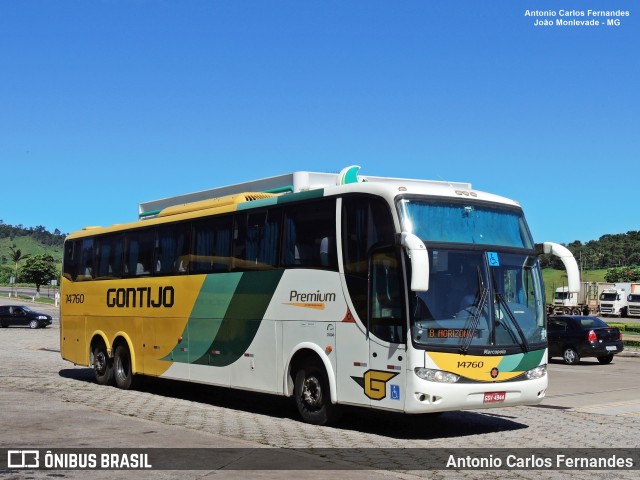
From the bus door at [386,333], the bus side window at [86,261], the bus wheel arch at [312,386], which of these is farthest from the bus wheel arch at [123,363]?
the bus door at [386,333]

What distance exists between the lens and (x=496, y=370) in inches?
455

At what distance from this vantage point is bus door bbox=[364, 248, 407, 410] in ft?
37.1

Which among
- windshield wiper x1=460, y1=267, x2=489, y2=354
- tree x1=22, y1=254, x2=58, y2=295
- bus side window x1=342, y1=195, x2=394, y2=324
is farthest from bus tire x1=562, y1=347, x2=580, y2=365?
tree x1=22, y1=254, x2=58, y2=295

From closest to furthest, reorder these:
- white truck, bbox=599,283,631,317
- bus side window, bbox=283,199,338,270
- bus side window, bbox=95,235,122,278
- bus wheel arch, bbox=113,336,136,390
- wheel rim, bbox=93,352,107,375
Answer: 1. bus side window, bbox=283,199,338,270
2. bus wheel arch, bbox=113,336,136,390
3. bus side window, bbox=95,235,122,278
4. wheel rim, bbox=93,352,107,375
5. white truck, bbox=599,283,631,317

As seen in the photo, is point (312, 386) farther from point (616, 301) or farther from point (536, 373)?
point (616, 301)

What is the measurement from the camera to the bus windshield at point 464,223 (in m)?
11.7

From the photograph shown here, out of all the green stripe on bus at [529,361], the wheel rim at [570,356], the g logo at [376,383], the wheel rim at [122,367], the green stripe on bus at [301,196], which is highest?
the green stripe on bus at [301,196]

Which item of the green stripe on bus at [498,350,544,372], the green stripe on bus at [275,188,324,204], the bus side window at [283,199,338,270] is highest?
the green stripe on bus at [275,188,324,204]

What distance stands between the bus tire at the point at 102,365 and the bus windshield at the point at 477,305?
1050 centimetres

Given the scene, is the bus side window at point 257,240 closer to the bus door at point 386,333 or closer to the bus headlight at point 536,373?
the bus door at point 386,333

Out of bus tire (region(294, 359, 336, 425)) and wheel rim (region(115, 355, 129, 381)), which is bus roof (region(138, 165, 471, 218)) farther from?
wheel rim (region(115, 355, 129, 381))

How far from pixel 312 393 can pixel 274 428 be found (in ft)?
3.21

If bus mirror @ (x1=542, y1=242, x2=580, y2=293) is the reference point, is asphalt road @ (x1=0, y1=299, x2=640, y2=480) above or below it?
below

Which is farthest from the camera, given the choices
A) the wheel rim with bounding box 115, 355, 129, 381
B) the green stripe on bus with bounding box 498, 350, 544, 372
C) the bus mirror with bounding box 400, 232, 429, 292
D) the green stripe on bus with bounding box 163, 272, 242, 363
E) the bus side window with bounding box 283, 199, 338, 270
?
the wheel rim with bounding box 115, 355, 129, 381
